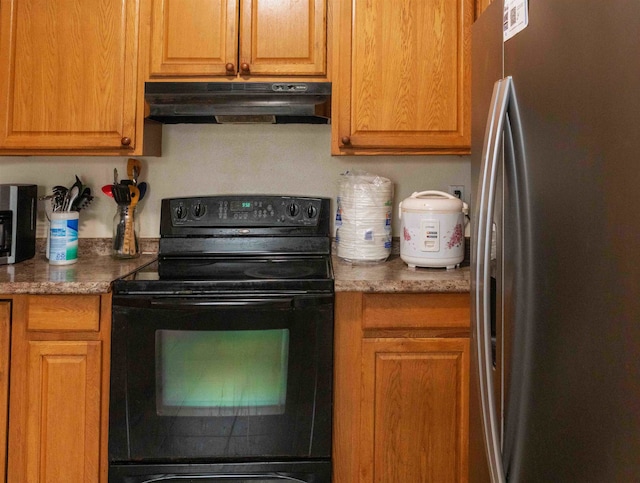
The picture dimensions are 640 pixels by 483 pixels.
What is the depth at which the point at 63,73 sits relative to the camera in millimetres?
1831

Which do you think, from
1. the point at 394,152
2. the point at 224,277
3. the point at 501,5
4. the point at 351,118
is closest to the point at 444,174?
the point at 394,152

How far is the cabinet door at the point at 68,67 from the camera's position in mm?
1830

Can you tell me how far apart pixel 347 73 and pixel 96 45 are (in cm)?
89

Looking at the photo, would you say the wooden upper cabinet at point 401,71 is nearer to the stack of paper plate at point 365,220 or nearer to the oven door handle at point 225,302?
the stack of paper plate at point 365,220

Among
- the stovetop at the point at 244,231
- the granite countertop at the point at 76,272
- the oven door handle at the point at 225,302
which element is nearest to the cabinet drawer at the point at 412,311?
the oven door handle at the point at 225,302

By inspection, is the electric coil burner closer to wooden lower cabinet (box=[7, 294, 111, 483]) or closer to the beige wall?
wooden lower cabinet (box=[7, 294, 111, 483])

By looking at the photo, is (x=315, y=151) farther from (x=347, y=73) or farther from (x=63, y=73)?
(x=63, y=73)

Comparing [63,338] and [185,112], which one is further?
[185,112]

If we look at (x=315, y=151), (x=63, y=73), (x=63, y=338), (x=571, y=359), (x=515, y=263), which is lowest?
(x=63, y=338)

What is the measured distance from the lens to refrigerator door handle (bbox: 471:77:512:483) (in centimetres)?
91

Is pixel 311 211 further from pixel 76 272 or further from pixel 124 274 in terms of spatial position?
pixel 76 272

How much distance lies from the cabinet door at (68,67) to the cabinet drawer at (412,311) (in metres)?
1.05

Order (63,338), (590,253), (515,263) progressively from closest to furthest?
(590,253) → (515,263) → (63,338)

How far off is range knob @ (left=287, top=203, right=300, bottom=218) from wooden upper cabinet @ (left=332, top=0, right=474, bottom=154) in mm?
338
